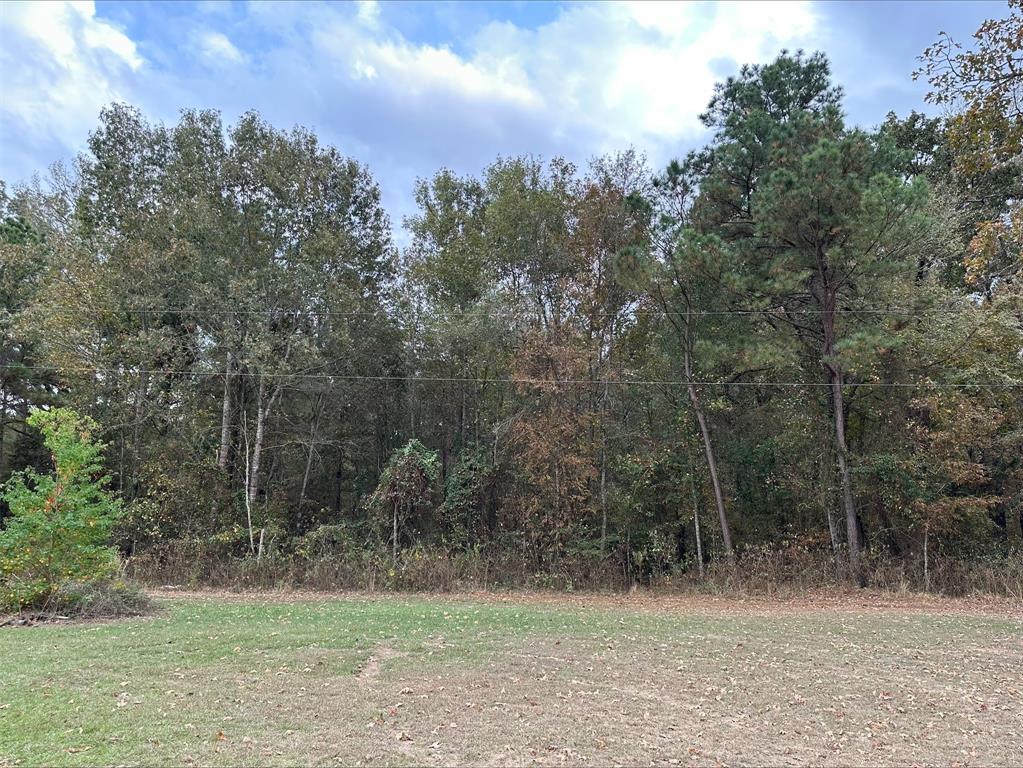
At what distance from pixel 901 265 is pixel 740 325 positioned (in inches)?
140

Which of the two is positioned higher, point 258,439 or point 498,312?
point 498,312

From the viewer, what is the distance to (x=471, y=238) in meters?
19.9

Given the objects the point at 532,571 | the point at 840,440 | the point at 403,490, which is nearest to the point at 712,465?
the point at 840,440

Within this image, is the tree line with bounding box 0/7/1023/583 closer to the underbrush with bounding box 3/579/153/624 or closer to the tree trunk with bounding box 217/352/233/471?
the tree trunk with bounding box 217/352/233/471

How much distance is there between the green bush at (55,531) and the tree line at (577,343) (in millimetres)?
4020

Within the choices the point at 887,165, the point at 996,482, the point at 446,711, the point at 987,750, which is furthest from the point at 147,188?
the point at 996,482

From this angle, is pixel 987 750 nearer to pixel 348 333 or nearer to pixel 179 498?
pixel 348 333

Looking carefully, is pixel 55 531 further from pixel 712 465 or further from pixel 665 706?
pixel 712 465

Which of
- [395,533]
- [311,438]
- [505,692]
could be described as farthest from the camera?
[311,438]

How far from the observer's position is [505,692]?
17.2 feet

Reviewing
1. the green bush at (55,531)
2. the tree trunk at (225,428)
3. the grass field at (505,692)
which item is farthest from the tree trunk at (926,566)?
the tree trunk at (225,428)

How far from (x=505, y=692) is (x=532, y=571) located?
9.81 metres

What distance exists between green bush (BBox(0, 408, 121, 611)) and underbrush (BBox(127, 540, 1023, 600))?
5.25 meters

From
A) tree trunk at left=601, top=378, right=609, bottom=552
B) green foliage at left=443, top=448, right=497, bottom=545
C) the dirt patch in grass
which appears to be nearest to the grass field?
the dirt patch in grass
